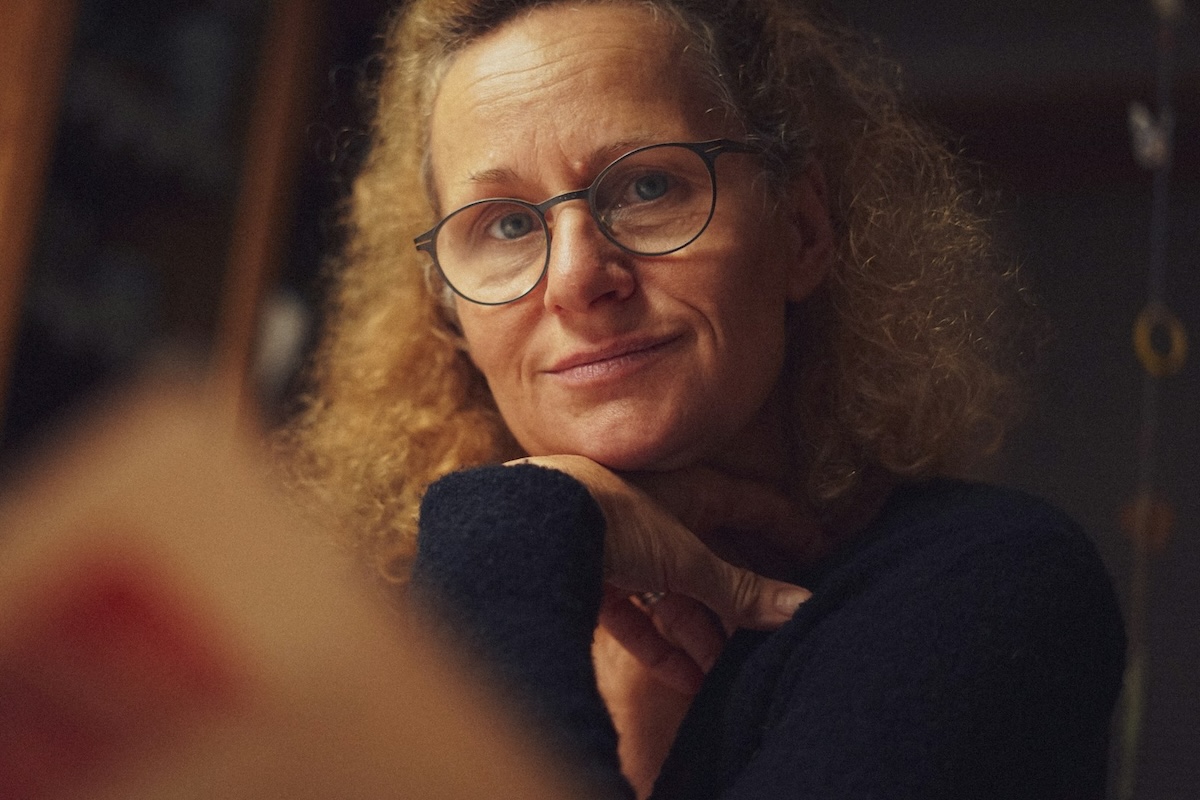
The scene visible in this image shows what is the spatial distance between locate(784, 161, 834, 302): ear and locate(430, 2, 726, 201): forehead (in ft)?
0.39

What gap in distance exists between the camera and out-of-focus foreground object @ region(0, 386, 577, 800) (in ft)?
1.04

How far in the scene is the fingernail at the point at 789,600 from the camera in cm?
85

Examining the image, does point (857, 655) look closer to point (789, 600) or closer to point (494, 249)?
point (789, 600)

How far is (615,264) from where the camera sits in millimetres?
894

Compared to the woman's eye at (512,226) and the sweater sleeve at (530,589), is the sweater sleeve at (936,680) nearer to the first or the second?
the sweater sleeve at (530,589)

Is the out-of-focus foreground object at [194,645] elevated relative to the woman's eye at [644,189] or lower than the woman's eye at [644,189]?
lower

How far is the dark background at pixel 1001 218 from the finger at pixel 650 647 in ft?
3.23

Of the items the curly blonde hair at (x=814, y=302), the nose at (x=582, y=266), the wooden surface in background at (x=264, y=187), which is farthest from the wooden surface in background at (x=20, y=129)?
the nose at (x=582, y=266)

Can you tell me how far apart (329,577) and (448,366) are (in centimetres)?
89

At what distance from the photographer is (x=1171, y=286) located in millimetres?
2031

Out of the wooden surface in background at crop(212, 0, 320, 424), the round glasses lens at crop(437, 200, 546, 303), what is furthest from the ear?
the wooden surface in background at crop(212, 0, 320, 424)

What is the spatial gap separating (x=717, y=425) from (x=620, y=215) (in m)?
0.18

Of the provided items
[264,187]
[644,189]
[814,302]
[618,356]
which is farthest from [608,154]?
[264,187]

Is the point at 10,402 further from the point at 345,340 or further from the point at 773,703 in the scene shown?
the point at 773,703
